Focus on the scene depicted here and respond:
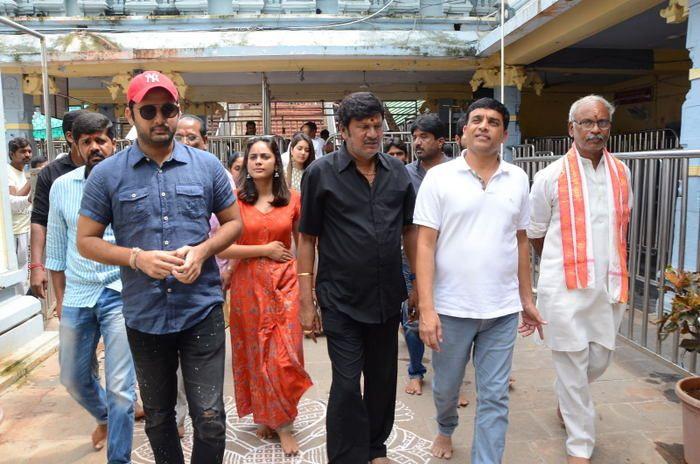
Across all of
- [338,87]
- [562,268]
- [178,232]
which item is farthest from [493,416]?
[338,87]

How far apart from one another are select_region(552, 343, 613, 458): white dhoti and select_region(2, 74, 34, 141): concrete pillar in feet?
38.1

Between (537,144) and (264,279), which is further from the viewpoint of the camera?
(537,144)

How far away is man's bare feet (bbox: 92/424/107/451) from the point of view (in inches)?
132

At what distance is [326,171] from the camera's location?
2.80 metres

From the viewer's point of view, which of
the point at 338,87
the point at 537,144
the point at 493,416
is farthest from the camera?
the point at 338,87

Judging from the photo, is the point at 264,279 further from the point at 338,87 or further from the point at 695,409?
the point at 338,87

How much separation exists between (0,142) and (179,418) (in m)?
2.77

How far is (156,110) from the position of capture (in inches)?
92.6

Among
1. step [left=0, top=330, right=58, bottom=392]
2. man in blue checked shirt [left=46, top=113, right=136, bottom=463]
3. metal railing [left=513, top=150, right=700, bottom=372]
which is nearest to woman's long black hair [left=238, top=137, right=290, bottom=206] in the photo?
man in blue checked shirt [left=46, top=113, right=136, bottom=463]

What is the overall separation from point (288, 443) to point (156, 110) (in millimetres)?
2006

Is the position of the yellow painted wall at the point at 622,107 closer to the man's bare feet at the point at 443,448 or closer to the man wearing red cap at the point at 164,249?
the man's bare feet at the point at 443,448

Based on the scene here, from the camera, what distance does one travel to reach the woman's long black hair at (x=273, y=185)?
11.5 feet

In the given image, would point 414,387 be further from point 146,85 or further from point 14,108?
point 14,108

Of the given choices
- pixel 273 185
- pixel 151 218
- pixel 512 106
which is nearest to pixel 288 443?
pixel 273 185
